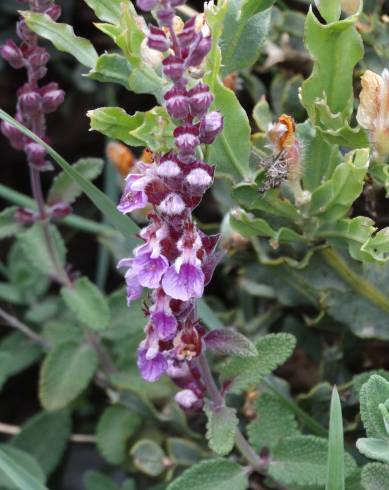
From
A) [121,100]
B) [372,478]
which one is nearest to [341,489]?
[372,478]

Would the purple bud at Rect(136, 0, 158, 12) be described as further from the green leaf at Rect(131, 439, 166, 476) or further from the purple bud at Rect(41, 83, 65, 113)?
the green leaf at Rect(131, 439, 166, 476)

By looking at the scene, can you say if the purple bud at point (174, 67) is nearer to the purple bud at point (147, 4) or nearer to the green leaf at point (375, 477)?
the purple bud at point (147, 4)

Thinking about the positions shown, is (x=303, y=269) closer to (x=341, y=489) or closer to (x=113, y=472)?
(x=341, y=489)

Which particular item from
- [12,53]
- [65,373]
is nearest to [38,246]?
[65,373]

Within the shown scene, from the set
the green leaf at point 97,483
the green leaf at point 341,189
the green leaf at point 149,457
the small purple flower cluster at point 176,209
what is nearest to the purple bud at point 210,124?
the small purple flower cluster at point 176,209

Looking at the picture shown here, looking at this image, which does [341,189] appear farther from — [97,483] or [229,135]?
[97,483]

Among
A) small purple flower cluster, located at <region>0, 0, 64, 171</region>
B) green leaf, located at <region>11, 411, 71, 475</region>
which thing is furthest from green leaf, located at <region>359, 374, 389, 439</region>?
green leaf, located at <region>11, 411, 71, 475</region>
